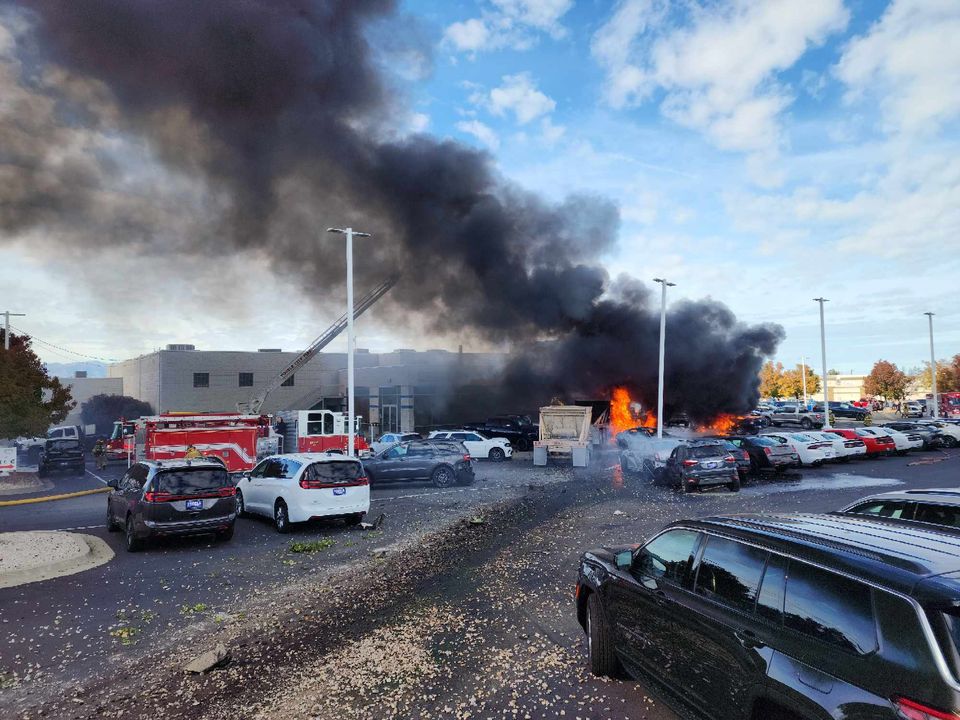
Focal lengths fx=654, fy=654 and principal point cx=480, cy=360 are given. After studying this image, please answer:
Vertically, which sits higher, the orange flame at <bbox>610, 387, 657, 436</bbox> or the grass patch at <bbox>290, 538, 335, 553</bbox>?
the orange flame at <bbox>610, 387, 657, 436</bbox>

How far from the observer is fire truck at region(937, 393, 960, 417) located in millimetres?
50250

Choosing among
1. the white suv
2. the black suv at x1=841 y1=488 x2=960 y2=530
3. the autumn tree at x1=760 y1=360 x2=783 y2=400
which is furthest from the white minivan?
the autumn tree at x1=760 y1=360 x2=783 y2=400

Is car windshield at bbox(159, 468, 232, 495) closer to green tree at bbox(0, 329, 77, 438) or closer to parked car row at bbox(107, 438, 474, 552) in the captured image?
parked car row at bbox(107, 438, 474, 552)

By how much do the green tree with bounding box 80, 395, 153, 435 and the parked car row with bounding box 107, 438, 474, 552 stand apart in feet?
133

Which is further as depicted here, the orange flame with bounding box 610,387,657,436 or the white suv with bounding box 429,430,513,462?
the orange flame with bounding box 610,387,657,436

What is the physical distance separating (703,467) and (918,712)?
47.0ft

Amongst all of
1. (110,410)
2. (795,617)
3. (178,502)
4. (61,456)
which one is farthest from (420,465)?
(110,410)

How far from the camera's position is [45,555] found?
31.5ft

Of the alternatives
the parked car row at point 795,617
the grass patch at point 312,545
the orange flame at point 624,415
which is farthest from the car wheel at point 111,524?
the orange flame at point 624,415

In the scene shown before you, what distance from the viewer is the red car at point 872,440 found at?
25130 millimetres

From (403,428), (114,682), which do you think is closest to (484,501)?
(114,682)

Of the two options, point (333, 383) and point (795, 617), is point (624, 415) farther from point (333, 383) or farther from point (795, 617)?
point (795, 617)

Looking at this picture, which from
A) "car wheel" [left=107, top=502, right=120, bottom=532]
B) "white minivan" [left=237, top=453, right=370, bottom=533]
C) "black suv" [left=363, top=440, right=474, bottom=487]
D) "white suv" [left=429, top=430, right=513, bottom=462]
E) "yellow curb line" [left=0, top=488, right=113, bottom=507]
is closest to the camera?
"white minivan" [left=237, top=453, right=370, bottom=533]

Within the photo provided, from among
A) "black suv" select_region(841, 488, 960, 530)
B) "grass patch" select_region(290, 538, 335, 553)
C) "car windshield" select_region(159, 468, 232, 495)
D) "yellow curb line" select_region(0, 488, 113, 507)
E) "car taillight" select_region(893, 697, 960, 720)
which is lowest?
"yellow curb line" select_region(0, 488, 113, 507)
